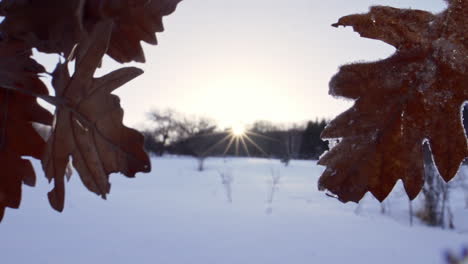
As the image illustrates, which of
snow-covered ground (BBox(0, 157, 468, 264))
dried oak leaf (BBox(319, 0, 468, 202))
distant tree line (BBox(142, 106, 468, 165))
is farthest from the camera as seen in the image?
distant tree line (BBox(142, 106, 468, 165))

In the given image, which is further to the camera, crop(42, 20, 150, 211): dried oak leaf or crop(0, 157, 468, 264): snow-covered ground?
crop(0, 157, 468, 264): snow-covered ground

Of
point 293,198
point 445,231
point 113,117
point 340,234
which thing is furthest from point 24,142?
point 293,198

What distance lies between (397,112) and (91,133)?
34cm

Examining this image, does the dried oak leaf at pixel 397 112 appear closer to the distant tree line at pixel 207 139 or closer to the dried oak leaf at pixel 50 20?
the dried oak leaf at pixel 50 20

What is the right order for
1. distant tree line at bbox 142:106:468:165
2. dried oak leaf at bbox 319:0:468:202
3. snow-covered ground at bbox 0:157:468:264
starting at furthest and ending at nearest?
distant tree line at bbox 142:106:468:165 < snow-covered ground at bbox 0:157:468:264 < dried oak leaf at bbox 319:0:468:202

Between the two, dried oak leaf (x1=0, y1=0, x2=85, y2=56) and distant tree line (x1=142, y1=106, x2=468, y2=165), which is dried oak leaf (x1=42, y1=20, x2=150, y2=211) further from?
distant tree line (x1=142, y1=106, x2=468, y2=165)

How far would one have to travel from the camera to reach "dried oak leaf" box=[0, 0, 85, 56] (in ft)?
1.46

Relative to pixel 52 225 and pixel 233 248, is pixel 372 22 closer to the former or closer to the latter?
pixel 233 248

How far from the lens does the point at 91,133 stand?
1.50 feet

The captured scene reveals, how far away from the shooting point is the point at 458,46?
0.31 meters

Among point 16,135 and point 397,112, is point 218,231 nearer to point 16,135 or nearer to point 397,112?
point 16,135

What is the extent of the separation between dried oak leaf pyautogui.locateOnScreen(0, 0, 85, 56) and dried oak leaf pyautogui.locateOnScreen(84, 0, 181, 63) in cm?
2

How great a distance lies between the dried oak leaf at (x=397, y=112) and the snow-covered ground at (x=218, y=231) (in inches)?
176

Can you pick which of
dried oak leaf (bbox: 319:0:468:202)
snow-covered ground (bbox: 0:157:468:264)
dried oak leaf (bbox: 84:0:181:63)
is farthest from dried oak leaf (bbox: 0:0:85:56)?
snow-covered ground (bbox: 0:157:468:264)
